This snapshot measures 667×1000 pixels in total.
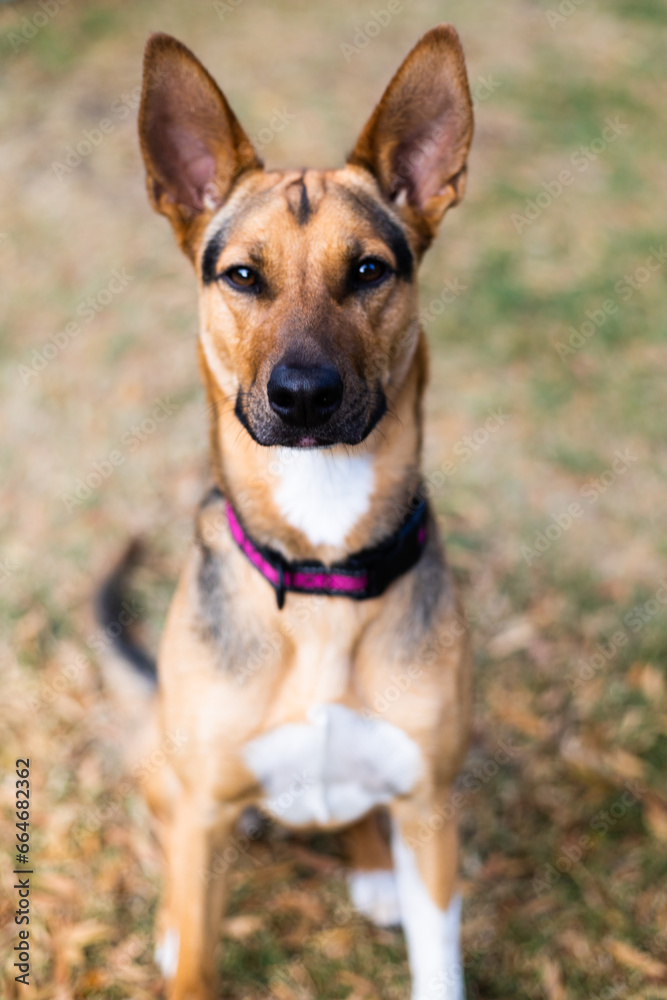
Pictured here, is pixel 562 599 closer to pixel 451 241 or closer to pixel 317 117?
pixel 451 241

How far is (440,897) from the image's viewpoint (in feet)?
10.1

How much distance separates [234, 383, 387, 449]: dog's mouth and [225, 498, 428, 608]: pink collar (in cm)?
45

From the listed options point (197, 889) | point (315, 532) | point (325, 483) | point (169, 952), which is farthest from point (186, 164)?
point (169, 952)

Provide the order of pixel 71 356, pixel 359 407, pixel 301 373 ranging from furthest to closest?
pixel 71 356, pixel 359 407, pixel 301 373

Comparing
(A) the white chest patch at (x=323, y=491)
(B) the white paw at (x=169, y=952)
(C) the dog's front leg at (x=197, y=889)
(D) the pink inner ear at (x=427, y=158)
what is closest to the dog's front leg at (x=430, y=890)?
(C) the dog's front leg at (x=197, y=889)

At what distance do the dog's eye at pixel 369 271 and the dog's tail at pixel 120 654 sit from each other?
2.28m

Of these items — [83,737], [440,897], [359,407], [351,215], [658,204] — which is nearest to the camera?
[359,407]

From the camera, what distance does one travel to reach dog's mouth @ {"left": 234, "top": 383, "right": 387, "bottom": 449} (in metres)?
2.47

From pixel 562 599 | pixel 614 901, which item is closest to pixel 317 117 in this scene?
pixel 562 599

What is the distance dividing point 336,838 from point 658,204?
660 cm

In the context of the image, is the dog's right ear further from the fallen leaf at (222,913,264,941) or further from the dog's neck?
the fallen leaf at (222,913,264,941)

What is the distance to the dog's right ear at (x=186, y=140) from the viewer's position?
2.65 meters

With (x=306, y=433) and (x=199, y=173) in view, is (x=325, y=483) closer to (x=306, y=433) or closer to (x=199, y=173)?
(x=306, y=433)

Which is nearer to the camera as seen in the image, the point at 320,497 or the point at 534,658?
the point at 320,497
